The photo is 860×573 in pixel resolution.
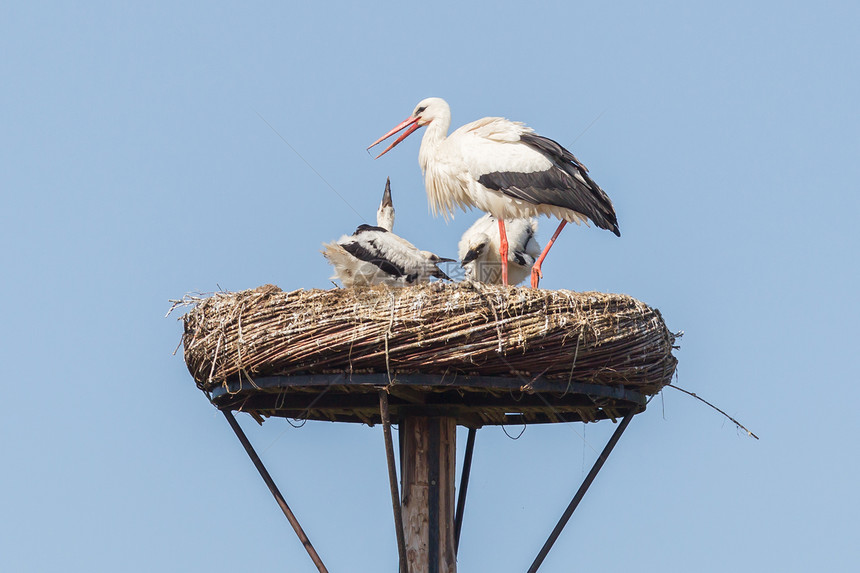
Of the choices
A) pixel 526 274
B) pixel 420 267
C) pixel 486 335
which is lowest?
pixel 486 335

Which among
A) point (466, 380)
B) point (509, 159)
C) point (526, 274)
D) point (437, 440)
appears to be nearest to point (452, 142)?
point (509, 159)

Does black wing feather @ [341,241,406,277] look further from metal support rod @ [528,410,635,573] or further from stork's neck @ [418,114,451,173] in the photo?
metal support rod @ [528,410,635,573]

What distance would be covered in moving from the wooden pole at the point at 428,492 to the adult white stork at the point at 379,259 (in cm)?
124

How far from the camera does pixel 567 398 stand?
618cm

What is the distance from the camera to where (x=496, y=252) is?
8602 millimetres

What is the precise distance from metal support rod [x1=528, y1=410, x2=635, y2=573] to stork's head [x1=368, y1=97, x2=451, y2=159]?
Answer: 2756mm

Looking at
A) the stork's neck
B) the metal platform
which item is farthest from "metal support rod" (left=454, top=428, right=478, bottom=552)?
the stork's neck

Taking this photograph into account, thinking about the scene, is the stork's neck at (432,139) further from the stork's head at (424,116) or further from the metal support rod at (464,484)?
the metal support rod at (464,484)

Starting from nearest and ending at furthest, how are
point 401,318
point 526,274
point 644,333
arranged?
point 401,318, point 644,333, point 526,274

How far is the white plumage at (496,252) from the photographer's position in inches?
337

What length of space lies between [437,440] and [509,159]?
204cm

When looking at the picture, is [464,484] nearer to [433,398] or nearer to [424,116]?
[433,398]

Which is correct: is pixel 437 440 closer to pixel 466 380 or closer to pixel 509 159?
pixel 466 380

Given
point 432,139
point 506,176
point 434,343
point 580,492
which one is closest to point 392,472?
point 434,343
